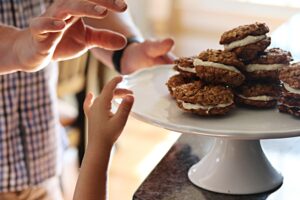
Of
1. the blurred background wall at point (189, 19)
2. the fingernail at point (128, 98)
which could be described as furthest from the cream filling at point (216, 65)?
the blurred background wall at point (189, 19)

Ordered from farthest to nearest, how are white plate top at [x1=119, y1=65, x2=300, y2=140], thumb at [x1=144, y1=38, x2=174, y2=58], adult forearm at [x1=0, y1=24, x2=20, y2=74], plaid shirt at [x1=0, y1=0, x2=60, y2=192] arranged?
1. plaid shirt at [x1=0, y1=0, x2=60, y2=192]
2. thumb at [x1=144, y1=38, x2=174, y2=58]
3. adult forearm at [x1=0, y1=24, x2=20, y2=74]
4. white plate top at [x1=119, y1=65, x2=300, y2=140]

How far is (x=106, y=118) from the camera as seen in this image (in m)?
0.91

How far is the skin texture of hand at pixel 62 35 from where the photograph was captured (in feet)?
2.94

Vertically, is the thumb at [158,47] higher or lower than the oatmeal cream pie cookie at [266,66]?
lower

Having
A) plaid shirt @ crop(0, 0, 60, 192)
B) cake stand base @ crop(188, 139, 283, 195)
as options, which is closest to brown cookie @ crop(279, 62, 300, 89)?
cake stand base @ crop(188, 139, 283, 195)

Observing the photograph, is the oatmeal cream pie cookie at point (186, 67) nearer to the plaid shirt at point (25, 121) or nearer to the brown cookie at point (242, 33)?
the brown cookie at point (242, 33)

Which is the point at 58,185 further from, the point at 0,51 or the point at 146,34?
the point at 146,34

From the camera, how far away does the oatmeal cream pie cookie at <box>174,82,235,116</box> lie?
86cm

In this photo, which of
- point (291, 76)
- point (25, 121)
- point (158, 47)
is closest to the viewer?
point (291, 76)

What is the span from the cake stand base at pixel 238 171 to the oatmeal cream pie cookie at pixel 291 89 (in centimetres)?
8

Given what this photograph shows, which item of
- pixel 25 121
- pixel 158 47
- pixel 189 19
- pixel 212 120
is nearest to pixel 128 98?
pixel 212 120

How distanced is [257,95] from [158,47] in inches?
14.8

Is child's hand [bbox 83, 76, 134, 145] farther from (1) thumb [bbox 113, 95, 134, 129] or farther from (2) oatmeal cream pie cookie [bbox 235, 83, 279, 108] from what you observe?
(2) oatmeal cream pie cookie [bbox 235, 83, 279, 108]

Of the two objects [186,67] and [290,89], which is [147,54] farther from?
[290,89]
